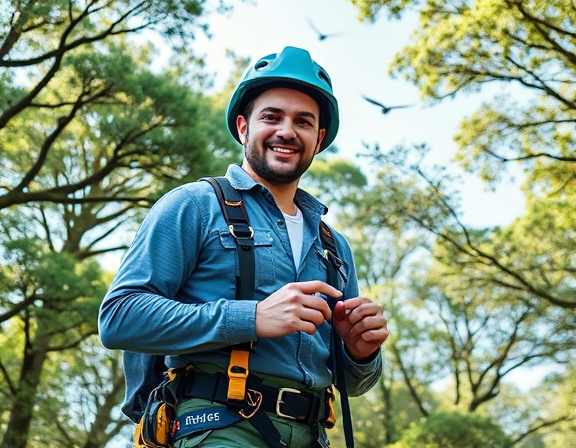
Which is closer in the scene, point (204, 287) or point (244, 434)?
point (244, 434)

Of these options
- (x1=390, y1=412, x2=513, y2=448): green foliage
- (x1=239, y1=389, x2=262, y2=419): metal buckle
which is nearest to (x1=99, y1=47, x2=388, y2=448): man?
(x1=239, y1=389, x2=262, y2=419): metal buckle

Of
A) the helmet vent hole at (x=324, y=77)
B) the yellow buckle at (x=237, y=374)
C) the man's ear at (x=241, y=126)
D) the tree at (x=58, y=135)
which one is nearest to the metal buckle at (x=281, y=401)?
the yellow buckle at (x=237, y=374)

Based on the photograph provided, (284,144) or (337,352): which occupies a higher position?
(284,144)

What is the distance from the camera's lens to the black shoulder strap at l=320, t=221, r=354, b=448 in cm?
220

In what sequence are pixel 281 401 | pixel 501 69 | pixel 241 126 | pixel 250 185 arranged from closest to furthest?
pixel 281 401, pixel 250 185, pixel 241 126, pixel 501 69

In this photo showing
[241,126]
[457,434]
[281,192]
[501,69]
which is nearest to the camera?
[281,192]

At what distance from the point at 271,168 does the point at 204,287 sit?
469mm

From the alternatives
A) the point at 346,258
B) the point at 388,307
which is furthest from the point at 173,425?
the point at 388,307

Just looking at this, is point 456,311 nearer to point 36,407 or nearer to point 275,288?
point 36,407

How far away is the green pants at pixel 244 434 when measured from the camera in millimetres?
1883

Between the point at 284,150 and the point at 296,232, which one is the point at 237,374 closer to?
the point at 296,232

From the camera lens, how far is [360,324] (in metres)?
2.13

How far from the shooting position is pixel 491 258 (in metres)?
10.9

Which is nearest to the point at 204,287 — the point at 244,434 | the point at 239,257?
the point at 239,257
